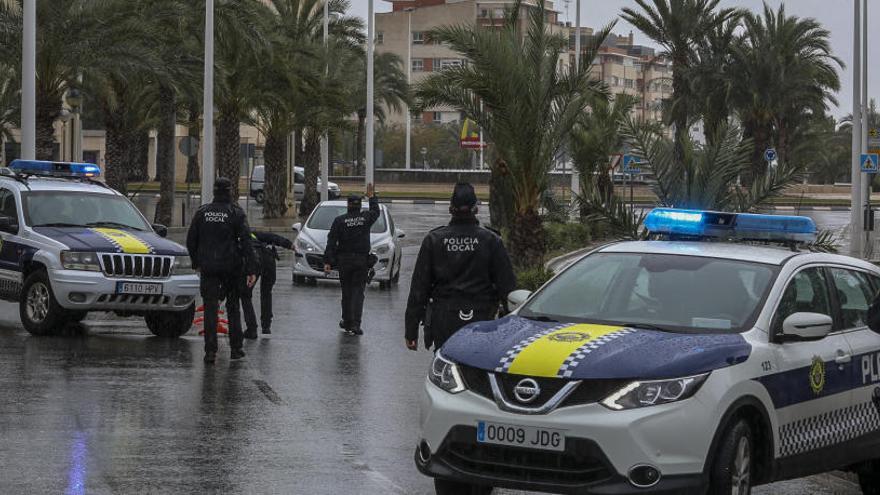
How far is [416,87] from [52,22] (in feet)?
31.1

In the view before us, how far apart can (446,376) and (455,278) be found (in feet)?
7.98

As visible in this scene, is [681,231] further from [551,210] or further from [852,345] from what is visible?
[551,210]

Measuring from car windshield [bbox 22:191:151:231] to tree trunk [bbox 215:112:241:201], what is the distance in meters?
25.4

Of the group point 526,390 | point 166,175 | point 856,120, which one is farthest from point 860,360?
point 166,175

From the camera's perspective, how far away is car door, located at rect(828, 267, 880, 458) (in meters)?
8.83

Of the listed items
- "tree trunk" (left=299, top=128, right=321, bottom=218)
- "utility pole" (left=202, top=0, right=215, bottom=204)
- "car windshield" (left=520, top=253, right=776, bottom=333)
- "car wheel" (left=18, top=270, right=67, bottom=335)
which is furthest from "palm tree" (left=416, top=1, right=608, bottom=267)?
"tree trunk" (left=299, top=128, right=321, bottom=218)

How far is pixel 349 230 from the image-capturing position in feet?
61.3

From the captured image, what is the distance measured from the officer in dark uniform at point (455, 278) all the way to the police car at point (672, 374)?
1.13 m

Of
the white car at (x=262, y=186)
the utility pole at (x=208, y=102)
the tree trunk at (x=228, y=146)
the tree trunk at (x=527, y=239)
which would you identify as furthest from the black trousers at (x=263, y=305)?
the white car at (x=262, y=186)

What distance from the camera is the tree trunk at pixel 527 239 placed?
2597cm

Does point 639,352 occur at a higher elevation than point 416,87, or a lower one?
lower

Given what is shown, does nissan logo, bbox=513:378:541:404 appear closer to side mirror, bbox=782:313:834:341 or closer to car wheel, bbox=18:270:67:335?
side mirror, bbox=782:313:834:341

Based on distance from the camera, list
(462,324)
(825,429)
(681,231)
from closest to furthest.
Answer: (825,429), (681,231), (462,324)

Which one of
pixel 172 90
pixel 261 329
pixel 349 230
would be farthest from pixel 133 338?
pixel 172 90
